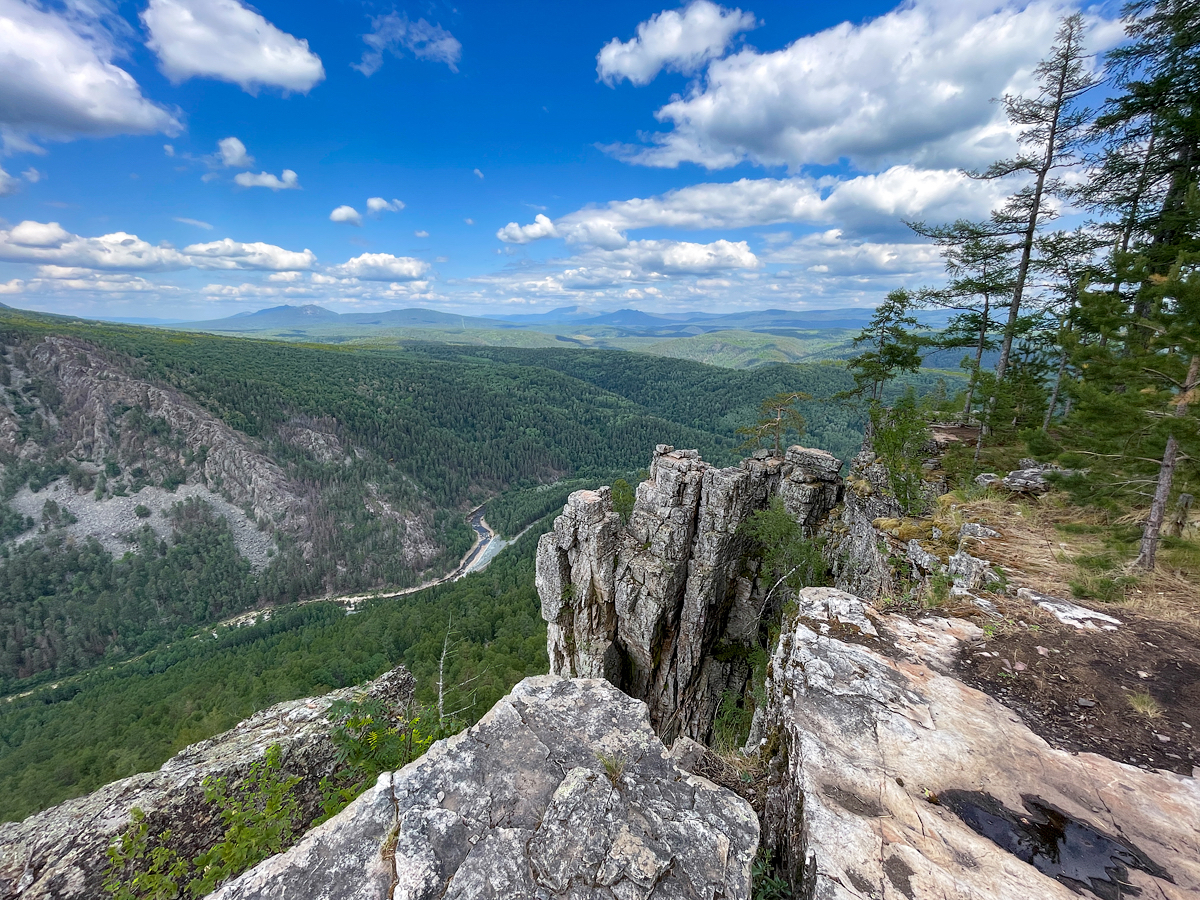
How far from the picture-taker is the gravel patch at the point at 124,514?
125500 mm

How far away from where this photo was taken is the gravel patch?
125500mm

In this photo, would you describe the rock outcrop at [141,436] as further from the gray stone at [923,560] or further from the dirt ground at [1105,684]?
the dirt ground at [1105,684]

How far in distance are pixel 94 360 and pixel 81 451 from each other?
107 feet

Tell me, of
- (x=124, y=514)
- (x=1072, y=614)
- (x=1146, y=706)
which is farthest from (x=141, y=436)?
(x=1146, y=706)

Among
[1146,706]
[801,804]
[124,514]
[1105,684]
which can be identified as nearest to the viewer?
[801,804]

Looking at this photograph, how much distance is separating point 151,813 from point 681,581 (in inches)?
865

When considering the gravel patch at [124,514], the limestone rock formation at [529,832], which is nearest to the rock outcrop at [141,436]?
the gravel patch at [124,514]

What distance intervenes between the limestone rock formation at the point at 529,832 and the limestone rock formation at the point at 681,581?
19689 millimetres

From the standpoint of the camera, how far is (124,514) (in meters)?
131

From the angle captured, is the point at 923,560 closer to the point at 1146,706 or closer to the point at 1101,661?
the point at 1101,661

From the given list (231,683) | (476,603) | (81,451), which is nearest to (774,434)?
(476,603)

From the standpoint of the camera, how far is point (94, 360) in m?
150

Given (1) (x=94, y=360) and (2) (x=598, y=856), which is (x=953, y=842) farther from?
(1) (x=94, y=360)

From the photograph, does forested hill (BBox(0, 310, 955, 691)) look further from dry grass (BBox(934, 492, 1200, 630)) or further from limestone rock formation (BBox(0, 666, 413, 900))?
limestone rock formation (BBox(0, 666, 413, 900))
